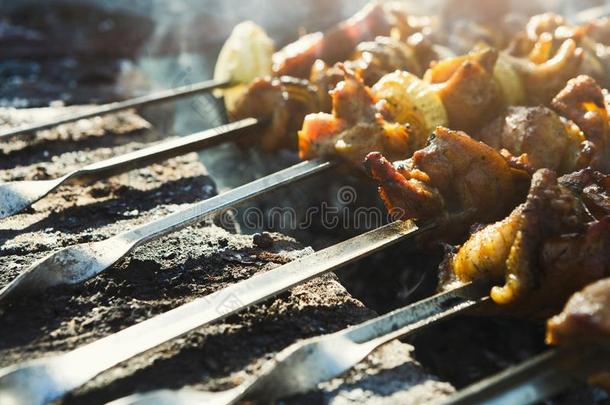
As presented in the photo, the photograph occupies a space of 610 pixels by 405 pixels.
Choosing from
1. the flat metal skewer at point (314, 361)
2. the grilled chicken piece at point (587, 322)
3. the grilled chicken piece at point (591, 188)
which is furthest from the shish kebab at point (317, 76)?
the grilled chicken piece at point (587, 322)

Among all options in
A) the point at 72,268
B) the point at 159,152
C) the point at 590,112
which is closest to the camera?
the point at 72,268

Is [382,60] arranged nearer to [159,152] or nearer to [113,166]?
[159,152]

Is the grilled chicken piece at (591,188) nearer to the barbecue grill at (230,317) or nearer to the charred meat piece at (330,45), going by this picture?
the barbecue grill at (230,317)

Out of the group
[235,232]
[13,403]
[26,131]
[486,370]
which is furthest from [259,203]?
[13,403]

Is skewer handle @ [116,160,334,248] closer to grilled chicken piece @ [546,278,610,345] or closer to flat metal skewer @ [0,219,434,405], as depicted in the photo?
flat metal skewer @ [0,219,434,405]

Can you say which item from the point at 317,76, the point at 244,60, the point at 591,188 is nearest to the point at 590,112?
the point at 591,188
